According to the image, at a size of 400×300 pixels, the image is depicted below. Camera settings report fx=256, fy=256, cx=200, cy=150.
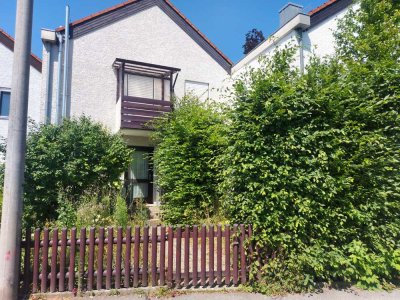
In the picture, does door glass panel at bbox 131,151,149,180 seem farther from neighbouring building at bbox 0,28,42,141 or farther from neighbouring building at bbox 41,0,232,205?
neighbouring building at bbox 0,28,42,141

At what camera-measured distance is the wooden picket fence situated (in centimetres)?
360

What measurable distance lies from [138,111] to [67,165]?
327 centimetres

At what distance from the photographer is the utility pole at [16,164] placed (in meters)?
3.32

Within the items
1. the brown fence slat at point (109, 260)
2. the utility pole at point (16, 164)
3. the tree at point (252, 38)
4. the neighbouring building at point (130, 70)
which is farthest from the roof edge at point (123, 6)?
the tree at point (252, 38)

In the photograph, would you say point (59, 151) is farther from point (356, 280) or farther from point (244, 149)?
point (356, 280)

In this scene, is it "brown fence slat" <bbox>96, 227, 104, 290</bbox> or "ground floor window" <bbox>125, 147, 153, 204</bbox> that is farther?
"ground floor window" <bbox>125, 147, 153, 204</bbox>

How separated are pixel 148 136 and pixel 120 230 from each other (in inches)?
253

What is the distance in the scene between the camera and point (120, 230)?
12.2ft

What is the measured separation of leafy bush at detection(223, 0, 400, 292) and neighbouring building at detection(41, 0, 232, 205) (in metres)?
5.84

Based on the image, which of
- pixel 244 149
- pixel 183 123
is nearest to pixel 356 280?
pixel 244 149

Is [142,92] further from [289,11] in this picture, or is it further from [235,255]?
[235,255]

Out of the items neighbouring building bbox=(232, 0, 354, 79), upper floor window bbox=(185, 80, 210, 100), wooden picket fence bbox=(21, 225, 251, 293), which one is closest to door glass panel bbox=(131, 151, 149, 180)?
upper floor window bbox=(185, 80, 210, 100)

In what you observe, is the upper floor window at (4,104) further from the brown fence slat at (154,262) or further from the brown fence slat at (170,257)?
the brown fence slat at (170,257)

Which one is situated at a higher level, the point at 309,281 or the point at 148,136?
the point at 148,136
